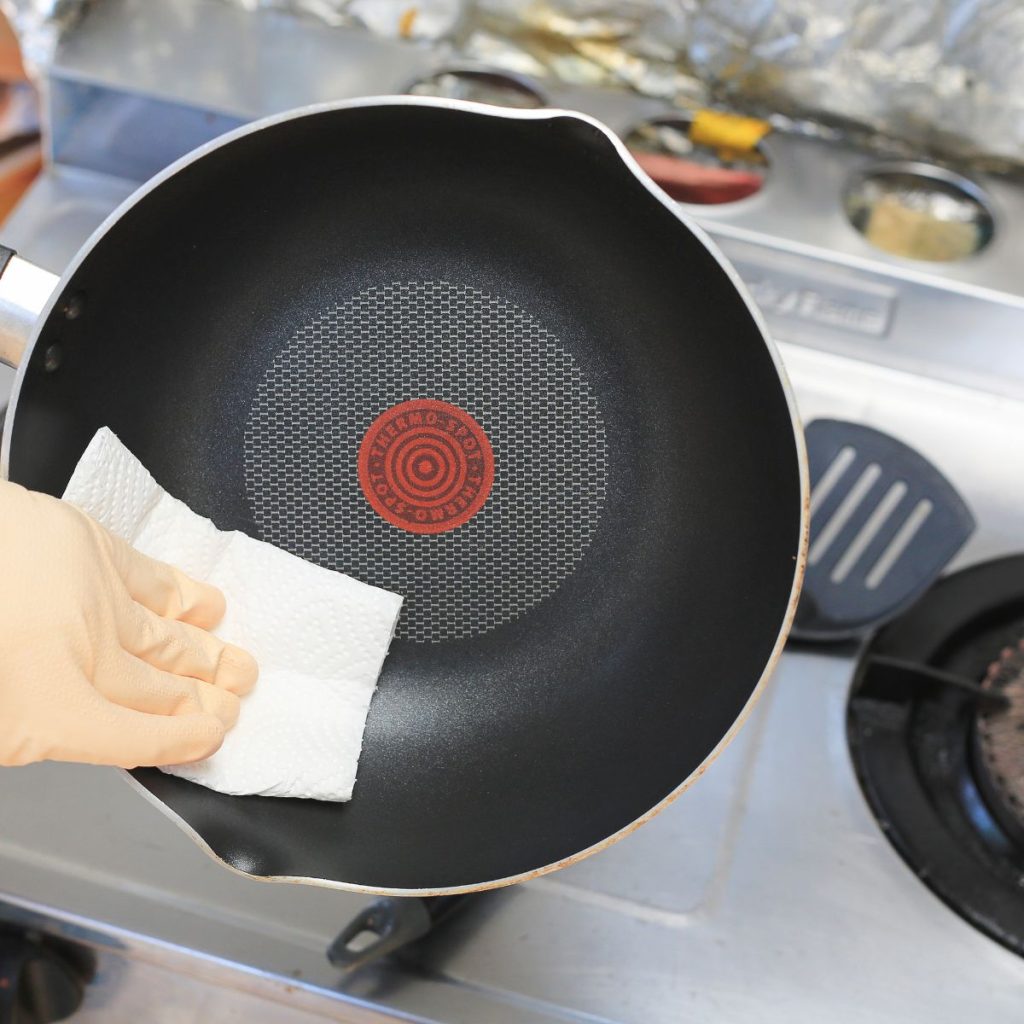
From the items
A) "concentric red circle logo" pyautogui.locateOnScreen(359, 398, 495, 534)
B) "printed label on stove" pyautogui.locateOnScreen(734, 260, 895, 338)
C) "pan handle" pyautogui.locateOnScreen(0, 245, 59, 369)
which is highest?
"pan handle" pyautogui.locateOnScreen(0, 245, 59, 369)

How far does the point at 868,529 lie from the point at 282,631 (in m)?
0.42

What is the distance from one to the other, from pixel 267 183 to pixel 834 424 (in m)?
0.44

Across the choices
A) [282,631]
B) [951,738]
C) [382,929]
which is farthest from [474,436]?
[951,738]

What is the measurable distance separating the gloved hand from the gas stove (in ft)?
0.62

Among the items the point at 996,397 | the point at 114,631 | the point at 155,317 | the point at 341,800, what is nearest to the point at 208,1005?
the point at 341,800

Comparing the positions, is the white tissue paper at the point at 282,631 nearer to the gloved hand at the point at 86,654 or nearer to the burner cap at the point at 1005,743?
the gloved hand at the point at 86,654

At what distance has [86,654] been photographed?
0.52m

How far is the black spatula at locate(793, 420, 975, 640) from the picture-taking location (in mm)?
783

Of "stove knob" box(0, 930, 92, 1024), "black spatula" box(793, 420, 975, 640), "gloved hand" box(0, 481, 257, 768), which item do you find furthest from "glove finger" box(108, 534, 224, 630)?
"black spatula" box(793, 420, 975, 640)

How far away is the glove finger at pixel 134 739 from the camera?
51 cm

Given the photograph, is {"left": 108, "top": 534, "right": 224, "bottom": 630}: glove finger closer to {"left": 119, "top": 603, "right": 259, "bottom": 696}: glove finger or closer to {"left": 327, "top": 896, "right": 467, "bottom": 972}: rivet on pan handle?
{"left": 119, "top": 603, "right": 259, "bottom": 696}: glove finger

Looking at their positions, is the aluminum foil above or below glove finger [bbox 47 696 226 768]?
above

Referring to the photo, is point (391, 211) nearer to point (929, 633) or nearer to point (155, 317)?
point (155, 317)

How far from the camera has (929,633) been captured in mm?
797
